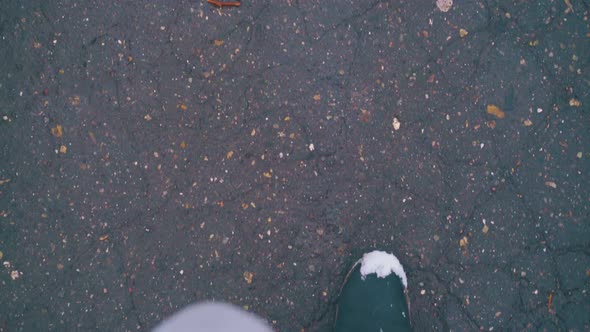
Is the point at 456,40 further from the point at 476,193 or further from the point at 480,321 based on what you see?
the point at 480,321

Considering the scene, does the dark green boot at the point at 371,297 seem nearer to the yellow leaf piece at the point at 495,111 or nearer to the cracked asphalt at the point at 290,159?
the cracked asphalt at the point at 290,159

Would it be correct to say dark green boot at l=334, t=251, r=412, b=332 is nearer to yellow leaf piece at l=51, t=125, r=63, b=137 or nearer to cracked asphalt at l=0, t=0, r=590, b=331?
cracked asphalt at l=0, t=0, r=590, b=331

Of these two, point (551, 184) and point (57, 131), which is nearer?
point (57, 131)

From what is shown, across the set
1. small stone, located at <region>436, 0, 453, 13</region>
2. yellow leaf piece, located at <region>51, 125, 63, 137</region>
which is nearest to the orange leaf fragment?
small stone, located at <region>436, 0, 453, 13</region>

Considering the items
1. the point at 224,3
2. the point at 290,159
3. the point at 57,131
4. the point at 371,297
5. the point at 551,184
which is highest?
the point at 224,3

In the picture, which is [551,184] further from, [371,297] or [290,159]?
[290,159]

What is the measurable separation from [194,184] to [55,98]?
2.52 ft

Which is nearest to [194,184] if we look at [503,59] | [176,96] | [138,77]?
[176,96]

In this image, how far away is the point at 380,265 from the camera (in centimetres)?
237

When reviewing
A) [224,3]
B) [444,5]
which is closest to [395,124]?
[444,5]

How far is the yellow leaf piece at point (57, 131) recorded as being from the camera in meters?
2.32

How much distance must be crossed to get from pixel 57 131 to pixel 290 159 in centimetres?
111

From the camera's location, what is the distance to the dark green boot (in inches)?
93.4

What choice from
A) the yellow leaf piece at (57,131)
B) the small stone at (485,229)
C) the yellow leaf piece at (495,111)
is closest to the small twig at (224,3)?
the yellow leaf piece at (57,131)
